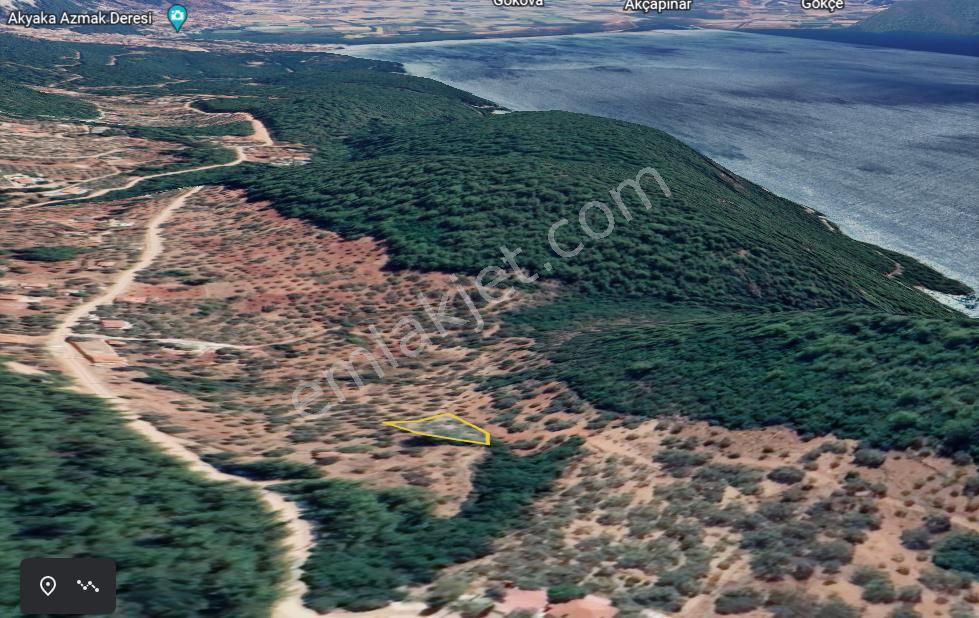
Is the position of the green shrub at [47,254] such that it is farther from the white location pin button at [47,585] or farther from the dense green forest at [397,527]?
the white location pin button at [47,585]

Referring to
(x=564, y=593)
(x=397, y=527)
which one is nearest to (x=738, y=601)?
(x=564, y=593)

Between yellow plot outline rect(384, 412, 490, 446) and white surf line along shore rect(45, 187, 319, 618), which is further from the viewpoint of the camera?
yellow plot outline rect(384, 412, 490, 446)

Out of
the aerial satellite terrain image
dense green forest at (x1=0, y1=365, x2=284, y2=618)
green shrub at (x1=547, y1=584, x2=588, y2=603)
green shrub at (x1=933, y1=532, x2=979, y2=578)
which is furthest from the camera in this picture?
the aerial satellite terrain image

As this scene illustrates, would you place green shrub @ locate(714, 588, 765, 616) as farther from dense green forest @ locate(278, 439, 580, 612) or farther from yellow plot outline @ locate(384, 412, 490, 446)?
yellow plot outline @ locate(384, 412, 490, 446)

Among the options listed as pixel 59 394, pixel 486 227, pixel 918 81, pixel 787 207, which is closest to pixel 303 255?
pixel 486 227

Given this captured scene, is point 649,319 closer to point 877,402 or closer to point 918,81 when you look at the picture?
point 877,402

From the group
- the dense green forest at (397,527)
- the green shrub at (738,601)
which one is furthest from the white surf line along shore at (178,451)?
the green shrub at (738,601)

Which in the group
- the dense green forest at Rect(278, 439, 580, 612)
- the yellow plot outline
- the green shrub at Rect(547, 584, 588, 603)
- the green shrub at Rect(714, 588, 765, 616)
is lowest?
the yellow plot outline

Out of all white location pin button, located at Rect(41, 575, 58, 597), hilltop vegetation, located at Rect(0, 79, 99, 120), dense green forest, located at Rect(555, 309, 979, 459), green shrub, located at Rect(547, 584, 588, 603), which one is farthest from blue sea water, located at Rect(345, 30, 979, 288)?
hilltop vegetation, located at Rect(0, 79, 99, 120)
